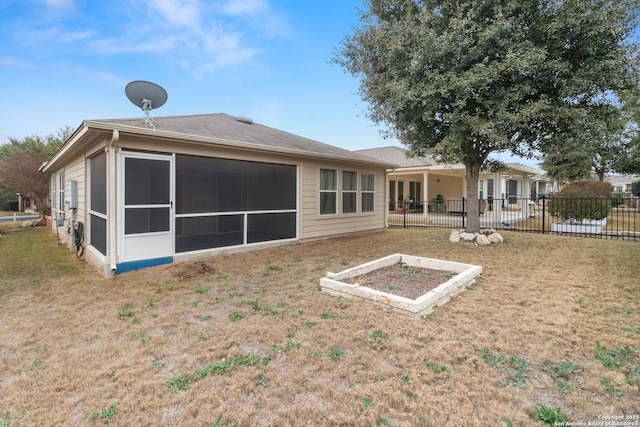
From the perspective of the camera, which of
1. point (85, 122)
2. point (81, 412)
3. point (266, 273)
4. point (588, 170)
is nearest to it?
point (81, 412)

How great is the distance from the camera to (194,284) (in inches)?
187

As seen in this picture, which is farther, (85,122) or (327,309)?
(85,122)

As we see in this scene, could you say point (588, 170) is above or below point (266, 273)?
above

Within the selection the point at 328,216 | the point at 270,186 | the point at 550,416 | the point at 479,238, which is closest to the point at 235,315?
the point at 550,416

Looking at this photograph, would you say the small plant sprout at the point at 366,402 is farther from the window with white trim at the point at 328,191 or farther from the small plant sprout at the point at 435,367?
the window with white trim at the point at 328,191

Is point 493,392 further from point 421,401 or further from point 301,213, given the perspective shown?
point 301,213

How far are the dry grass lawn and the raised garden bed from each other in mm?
171

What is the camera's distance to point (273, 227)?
8656 mm

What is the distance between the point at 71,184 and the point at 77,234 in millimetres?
1235

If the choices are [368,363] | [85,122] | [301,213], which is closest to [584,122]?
[301,213]

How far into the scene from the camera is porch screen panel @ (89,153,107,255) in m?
5.53

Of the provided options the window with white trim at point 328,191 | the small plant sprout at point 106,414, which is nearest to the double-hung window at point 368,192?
the window with white trim at point 328,191

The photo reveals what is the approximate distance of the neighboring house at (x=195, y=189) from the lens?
5.25 m

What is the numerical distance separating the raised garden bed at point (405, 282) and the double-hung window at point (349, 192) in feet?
12.2
